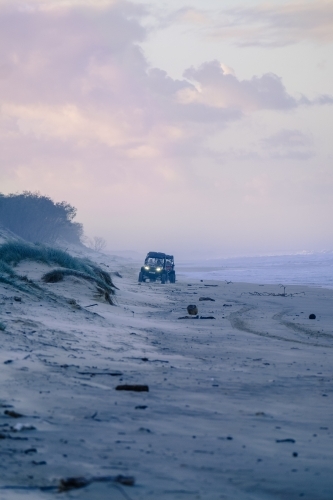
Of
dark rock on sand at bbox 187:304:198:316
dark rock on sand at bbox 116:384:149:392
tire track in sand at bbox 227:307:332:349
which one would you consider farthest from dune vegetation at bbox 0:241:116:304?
dark rock on sand at bbox 116:384:149:392

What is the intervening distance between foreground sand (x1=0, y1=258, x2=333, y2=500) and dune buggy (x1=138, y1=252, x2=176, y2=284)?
30464mm

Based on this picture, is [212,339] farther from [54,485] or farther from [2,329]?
[54,485]

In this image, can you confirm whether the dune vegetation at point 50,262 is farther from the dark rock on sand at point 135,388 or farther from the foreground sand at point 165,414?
the dark rock on sand at point 135,388

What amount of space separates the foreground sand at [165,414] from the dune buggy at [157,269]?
3046 cm

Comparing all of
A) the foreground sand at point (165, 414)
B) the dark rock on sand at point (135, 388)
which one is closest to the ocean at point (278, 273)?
the foreground sand at point (165, 414)

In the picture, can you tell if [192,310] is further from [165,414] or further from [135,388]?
[165,414]

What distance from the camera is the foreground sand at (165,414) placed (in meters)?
3.90

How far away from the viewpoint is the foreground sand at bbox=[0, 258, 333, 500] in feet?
12.8

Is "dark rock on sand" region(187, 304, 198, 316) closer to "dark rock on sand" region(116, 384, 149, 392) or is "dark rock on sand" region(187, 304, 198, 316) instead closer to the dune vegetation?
the dune vegetation

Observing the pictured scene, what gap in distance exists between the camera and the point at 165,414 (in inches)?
212

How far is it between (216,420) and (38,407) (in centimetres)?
156

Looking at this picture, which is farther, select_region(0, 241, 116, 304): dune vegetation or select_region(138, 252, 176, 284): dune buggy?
select_region(138, 252, 176, 284): dune buggy

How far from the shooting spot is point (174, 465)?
4.13 m

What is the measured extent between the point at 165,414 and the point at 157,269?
121 ft
